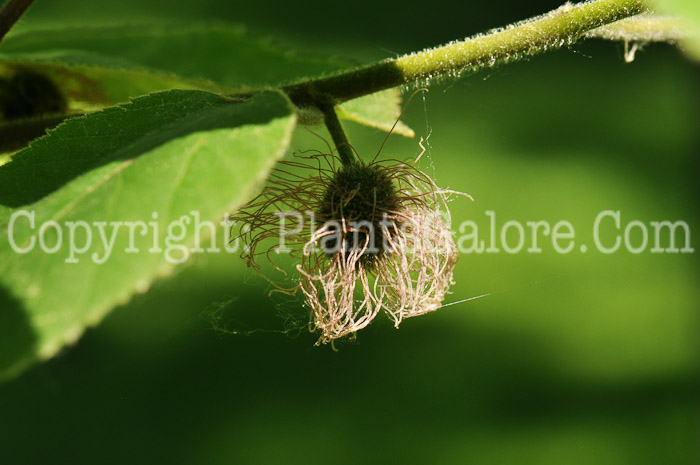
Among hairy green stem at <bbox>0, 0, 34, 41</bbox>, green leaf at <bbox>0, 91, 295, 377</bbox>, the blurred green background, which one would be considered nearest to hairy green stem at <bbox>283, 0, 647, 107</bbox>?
green leaf at <bbox>0, 91, 295, 377</bbox>

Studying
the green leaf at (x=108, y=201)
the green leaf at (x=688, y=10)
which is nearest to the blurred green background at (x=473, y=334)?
the green leaf at (x=108, y=201)

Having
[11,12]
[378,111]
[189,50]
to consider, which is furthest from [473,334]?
[11,12]

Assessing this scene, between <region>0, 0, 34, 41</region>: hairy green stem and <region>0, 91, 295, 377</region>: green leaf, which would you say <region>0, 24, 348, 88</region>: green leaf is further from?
<region>0, 91, 295, 377</region>: green leaf

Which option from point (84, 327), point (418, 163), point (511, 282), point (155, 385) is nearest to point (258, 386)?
point (155, 385)

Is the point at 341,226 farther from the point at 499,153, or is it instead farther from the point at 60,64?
the point at 499,153

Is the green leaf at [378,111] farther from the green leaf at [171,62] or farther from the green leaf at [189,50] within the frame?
the green leaf at [189,50]

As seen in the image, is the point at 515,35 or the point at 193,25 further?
the point at 193,25
